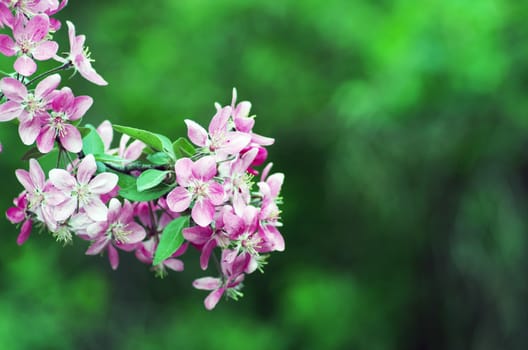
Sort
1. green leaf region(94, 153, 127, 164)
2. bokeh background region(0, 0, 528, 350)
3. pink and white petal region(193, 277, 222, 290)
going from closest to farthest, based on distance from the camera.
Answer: green leaf region(94, 153, 127, 164)
pink and white petal region(193, 277, 222, 290)
bokeh background region(0, 0, 528, 350)

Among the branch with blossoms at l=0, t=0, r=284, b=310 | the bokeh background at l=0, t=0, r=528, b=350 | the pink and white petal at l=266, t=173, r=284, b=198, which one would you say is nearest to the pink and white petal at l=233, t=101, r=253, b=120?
the branch with blossoms at l=0, t=0, r=284, b=310

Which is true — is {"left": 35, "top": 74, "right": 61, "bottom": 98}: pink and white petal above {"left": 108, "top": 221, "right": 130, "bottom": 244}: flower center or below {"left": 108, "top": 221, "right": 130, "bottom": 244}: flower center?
above

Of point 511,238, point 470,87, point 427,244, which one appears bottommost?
point 427,244

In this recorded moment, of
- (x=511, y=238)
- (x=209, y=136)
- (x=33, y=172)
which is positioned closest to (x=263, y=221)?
(x=209, y=136)

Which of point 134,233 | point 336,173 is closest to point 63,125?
point 134,233

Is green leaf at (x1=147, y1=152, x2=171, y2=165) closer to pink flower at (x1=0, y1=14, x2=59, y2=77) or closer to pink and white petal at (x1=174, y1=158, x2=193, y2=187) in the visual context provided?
pink and white petal at (x1=174, y1=158, x2=193, y2=187)

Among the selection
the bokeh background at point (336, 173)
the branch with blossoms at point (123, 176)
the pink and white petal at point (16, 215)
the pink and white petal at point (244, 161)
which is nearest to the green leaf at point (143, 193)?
the branch with blossoms at point (123, 176)

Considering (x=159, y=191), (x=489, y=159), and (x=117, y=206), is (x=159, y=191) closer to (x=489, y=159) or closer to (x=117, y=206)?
(x=117, y=206)
